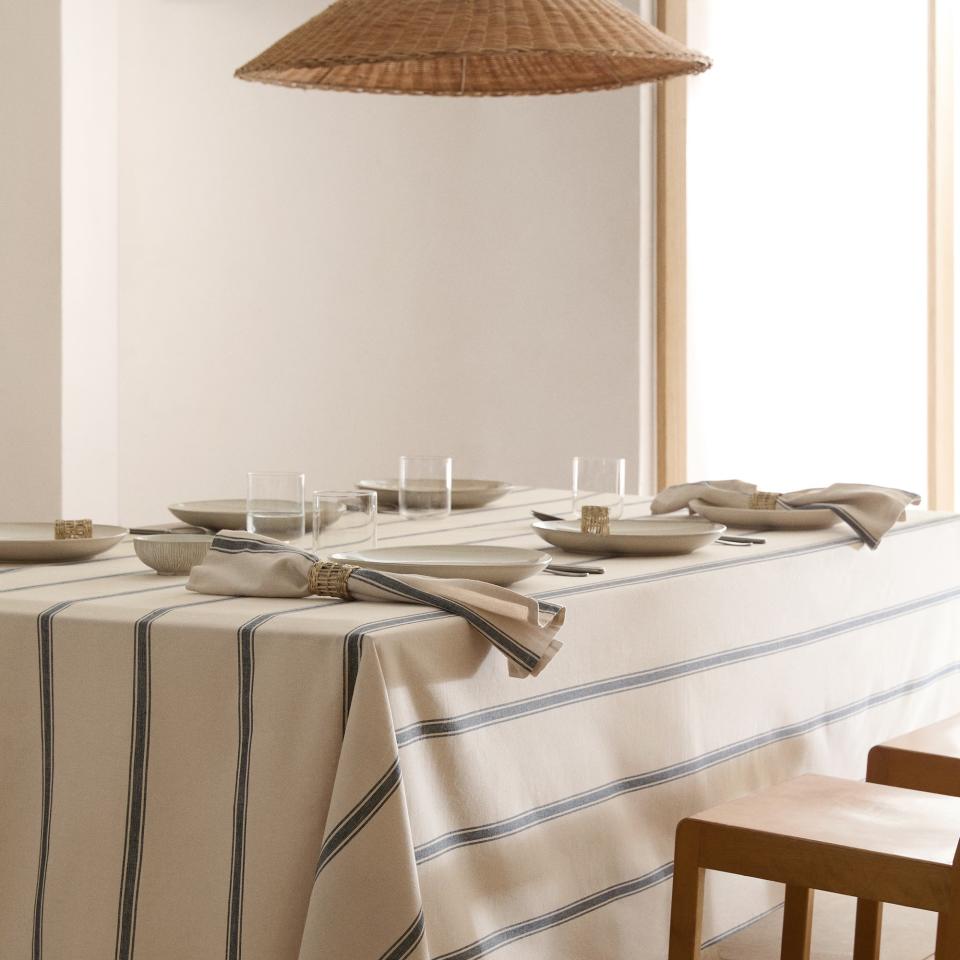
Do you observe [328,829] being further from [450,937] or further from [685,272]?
[685,272]

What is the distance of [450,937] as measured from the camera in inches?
57.2

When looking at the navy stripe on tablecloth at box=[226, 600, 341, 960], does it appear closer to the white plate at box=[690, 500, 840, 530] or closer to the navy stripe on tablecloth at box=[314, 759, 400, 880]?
the navy stripe on tablecloth at box=[314, 759, 400, 880]

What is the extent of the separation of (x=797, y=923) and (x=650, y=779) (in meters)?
0.38

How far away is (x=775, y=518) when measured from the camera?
2.39 m

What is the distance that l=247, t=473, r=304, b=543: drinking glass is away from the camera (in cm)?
202

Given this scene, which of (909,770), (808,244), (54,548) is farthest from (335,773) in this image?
(808,244)

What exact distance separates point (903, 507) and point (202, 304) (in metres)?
3.52

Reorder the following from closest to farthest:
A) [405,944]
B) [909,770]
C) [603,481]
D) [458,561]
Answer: [405,944]
[458,561]
[909,770]
[603,481]

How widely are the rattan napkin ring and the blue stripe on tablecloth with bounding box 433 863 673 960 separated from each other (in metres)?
0.79

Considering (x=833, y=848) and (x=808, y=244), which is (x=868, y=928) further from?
(x=808, y=244)

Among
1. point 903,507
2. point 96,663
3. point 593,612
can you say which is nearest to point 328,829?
point 96,663

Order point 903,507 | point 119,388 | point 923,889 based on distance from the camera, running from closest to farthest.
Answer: point 923,889
point 903,507
point 119,388

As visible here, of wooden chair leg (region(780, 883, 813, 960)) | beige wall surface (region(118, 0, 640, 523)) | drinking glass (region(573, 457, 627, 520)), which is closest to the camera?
wooden chair leg (region(780, 883, 813, 960))

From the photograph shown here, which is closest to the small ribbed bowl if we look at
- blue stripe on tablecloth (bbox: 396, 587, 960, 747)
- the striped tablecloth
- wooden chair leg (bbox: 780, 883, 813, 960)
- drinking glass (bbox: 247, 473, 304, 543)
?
the striped tablecloth
